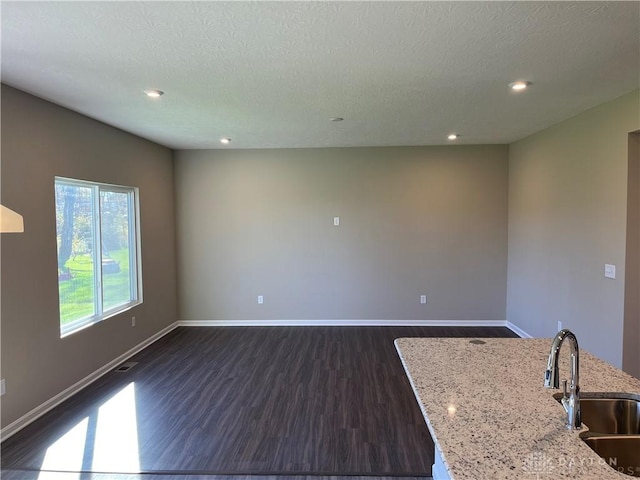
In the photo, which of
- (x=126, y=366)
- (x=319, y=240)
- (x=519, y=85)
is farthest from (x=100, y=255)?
(x=519, y=85)

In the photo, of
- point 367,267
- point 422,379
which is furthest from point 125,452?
point 367,267

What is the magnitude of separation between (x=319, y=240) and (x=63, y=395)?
11.2ft

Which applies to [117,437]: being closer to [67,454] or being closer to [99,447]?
[99,447]

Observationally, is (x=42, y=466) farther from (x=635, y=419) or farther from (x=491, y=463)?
(x=635, y=419)

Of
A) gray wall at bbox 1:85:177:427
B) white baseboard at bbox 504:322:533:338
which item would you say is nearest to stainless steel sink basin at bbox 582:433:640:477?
gray wall at bbox 1:85:177:427

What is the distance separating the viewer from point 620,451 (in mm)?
1191

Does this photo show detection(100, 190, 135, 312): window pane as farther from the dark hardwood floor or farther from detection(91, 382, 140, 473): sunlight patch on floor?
detection(91, 382, 140, 473): sunlight patch on floor

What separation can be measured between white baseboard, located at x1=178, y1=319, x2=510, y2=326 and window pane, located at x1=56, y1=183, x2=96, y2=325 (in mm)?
1949

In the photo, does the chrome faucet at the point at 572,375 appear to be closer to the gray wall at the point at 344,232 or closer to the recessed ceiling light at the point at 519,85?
the recessed ceiling light at the point at 519,85

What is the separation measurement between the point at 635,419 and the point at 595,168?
2.69 m

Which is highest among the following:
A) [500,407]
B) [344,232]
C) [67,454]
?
[344,232]

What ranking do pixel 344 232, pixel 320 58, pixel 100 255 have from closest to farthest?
pixel 320 58 → pixel 100 255 → pixel 344 232

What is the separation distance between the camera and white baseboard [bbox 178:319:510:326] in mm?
5258

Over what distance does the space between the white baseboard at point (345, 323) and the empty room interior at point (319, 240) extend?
3 centimetres
